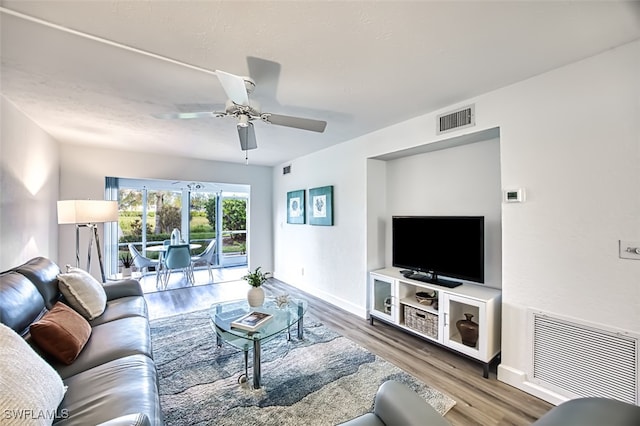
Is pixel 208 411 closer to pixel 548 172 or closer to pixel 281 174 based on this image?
pixel 548 172

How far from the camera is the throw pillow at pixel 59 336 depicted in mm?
1562

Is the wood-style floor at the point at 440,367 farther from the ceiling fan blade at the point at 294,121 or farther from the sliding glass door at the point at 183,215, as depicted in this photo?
the sliding glass door at the point at 183,215

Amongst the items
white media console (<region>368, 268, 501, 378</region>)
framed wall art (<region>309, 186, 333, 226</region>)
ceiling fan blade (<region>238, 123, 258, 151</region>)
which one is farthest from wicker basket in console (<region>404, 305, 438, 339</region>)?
ceiling fan blade (<region>238, 123, 258, 151</region>)

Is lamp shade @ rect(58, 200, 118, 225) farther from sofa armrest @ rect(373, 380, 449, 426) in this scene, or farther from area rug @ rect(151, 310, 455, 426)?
sofa armrest @ rect(373, 380, 449, 426)

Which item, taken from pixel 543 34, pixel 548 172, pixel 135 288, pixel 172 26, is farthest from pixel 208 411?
pixel 543 34

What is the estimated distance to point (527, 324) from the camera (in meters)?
2.08

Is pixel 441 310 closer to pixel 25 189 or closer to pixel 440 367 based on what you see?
pixel 440 367

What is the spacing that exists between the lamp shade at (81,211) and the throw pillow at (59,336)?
1.76 m

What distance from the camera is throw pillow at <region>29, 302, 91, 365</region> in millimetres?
1562

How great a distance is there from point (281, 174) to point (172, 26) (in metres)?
4.04

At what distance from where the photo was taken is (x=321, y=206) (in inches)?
169

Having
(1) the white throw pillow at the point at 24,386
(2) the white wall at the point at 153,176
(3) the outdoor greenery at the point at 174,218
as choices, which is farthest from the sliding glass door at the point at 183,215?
(1) the white throw pillow at the point at 24,386

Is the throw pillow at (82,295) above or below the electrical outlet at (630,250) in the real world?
below

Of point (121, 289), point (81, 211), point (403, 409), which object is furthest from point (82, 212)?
point (403, 409)
